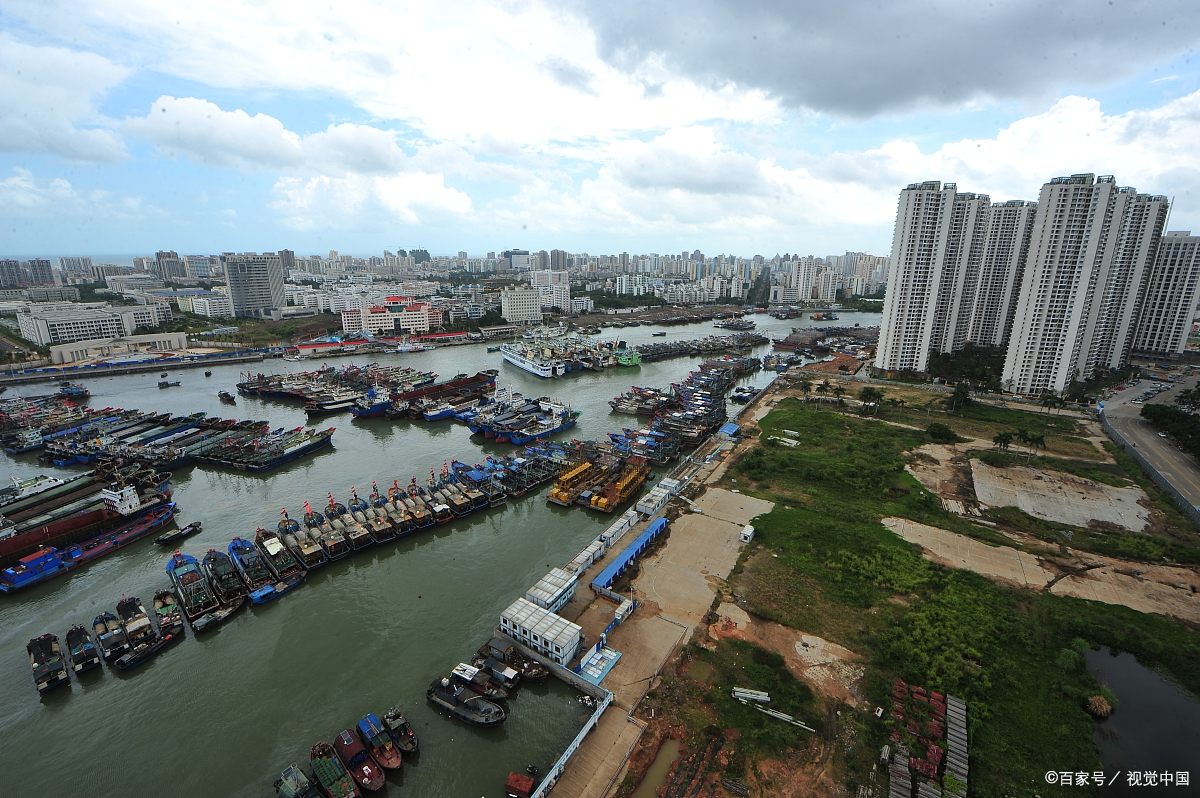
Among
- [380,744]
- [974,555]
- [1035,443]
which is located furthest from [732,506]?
[1035,443]

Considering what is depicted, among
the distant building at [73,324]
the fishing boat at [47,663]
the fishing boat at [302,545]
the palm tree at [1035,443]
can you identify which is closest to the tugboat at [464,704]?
the fishing boat at [302,545]

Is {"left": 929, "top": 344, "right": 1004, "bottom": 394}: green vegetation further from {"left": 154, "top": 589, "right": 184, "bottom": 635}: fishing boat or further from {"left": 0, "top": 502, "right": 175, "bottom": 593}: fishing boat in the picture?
{"left": 0, "top": 502, "right": 175, "bottom": 593}: fishing boat

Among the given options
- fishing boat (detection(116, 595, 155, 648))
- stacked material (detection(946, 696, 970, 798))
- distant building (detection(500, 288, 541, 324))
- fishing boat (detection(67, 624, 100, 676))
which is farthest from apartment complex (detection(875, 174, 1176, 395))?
fishing boat (detection(67, 624, 100, 676))

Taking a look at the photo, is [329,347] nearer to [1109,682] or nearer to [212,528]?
[212,528]

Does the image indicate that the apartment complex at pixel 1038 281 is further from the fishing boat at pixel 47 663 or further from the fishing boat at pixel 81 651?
the fishing boat at pixel 47 663

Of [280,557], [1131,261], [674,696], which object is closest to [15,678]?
[280,557]

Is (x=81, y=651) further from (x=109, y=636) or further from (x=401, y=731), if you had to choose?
(x=401, y=731)
